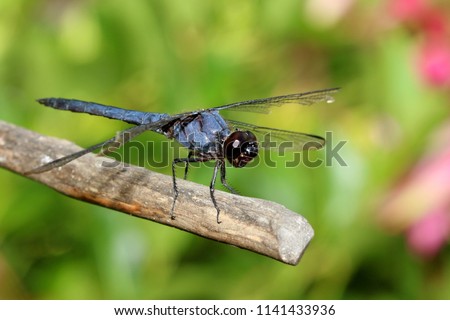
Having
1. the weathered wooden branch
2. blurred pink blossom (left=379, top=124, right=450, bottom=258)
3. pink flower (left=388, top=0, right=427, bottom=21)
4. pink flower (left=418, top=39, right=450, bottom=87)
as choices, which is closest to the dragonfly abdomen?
the weathered wooden branch

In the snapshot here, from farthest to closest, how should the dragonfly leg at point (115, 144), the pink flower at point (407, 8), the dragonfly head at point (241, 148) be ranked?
Result: the pink flower at point (407, 8) < the dragonfly head at point (241, 148) < the dragonfly leg at point (115, 144)

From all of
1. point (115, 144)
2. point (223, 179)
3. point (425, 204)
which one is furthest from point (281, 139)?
point (115, 144)

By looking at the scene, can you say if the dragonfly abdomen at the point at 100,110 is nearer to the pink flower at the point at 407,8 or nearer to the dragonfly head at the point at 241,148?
the dragonfly head at the point at 241,148

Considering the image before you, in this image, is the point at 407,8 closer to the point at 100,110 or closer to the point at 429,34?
the point at 429,34

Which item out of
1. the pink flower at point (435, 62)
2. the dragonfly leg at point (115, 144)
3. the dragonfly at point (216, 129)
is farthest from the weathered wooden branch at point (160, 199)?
the pink flower at point (435, 62)

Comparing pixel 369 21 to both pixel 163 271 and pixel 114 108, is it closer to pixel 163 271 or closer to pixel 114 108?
pixel 114 108

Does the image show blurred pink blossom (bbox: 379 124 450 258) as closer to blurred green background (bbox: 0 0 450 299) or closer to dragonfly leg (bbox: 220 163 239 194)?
blurred green background (bbox: 0 0 450 299)

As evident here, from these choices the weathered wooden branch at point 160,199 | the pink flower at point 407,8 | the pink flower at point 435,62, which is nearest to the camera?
the weathered wooden branch at point 160,199
